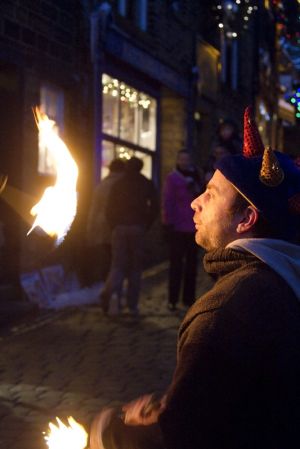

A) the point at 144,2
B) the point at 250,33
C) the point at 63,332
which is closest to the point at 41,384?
the point at 63,332

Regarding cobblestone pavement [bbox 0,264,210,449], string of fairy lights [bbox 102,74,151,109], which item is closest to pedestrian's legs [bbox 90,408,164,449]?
cobblestone pavement [bbox 0,264,210,449]

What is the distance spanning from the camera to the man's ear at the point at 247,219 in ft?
7.28

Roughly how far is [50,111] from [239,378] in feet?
32.2

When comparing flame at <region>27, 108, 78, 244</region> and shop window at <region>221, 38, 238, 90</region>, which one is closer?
flame at <region>27, 108, 78, 244</region>

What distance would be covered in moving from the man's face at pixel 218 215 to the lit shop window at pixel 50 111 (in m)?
8.72

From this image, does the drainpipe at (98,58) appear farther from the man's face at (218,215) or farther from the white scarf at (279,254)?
the white scarf at (279,254)

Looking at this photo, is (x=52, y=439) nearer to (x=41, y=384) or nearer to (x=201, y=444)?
(x=201, y=444)

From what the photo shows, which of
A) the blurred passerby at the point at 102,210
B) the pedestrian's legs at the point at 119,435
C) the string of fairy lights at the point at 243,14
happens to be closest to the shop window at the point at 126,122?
the blurred passerby at the point at 102,210

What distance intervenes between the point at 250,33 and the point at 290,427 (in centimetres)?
2334

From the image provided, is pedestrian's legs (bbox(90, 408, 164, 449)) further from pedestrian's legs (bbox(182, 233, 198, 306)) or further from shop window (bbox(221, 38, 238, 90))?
shop window (bbox(221, 38, 238, 90))

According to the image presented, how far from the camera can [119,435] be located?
212cm

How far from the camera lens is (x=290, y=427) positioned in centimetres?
198

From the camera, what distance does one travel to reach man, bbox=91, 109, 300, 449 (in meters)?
1.94

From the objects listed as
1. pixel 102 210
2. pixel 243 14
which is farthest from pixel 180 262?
pixel 243 14
